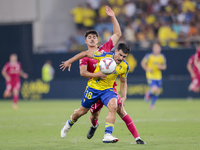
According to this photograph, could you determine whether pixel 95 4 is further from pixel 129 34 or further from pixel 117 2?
pixel 129 34

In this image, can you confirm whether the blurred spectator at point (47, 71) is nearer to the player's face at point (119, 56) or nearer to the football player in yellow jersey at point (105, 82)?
the football player in yellow jersey at point (105, 82)

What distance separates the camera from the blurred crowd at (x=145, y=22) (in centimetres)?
1936

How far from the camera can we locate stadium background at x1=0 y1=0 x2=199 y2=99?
62.0 feet

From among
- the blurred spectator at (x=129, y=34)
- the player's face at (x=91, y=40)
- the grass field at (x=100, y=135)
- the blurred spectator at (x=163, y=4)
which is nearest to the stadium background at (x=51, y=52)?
the blurred spectator at (x=129, y=34)

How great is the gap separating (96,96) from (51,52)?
14.8m

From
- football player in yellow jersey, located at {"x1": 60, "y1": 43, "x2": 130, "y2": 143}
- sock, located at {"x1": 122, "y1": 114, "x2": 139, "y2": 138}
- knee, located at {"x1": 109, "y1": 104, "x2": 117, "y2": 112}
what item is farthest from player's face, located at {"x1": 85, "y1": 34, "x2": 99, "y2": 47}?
sock, located at {"x1": 122, "y1": 114, "x2": 139, "y2": 138}

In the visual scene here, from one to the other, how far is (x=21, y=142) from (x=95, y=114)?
1.47 metres

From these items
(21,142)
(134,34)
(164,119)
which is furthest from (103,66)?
(134,34)

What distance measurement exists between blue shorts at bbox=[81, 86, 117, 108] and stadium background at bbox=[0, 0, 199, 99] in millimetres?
11181

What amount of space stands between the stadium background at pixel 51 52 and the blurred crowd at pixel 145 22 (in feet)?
1.76

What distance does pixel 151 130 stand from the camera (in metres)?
8.24

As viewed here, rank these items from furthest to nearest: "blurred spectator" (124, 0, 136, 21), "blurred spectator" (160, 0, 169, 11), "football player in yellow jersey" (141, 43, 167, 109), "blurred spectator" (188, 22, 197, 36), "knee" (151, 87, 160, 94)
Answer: "blurred spectator" (124, 0, 136, 21), "blurred spectator" (160, 0, 169, 11), "blurred spectator" (188, 22, 197, 36), "football player in yellow jersey" (141, 43, 167, 109), "knee" (151, 87, 160, 94)

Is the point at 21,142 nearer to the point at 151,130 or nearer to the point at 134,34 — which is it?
the point at 151,130

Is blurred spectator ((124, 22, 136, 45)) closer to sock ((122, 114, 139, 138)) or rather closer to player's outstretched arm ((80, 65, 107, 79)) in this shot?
player's outstretched arm ((80, 65, 107, 79))
